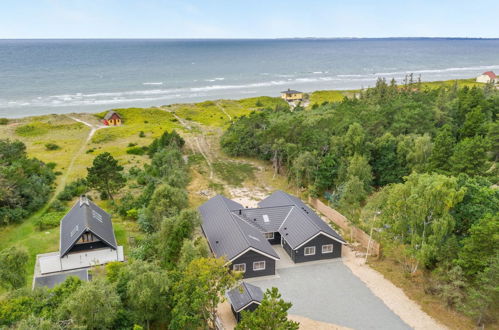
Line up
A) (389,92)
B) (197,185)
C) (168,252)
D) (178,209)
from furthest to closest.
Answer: (389,92)
(197,185)
(178,209)
(168,252)

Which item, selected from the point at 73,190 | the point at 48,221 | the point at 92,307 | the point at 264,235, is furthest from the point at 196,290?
the point at 73,190

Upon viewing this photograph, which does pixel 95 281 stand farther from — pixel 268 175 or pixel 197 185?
pixel 268 175

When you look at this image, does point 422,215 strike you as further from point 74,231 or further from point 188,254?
point 74,231

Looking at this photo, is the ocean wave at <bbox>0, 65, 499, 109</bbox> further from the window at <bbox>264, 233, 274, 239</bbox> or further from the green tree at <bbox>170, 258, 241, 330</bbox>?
the green tree at <bbox>170, 258, 241, 330</bbox>

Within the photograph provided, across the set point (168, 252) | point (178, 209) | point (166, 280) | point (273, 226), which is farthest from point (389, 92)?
point (166, 280)

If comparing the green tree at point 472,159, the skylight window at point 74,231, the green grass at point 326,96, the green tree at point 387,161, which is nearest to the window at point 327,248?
the green tree at point 472,159

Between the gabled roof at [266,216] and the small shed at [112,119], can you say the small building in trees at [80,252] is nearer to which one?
the gabled roof at [266,216]
